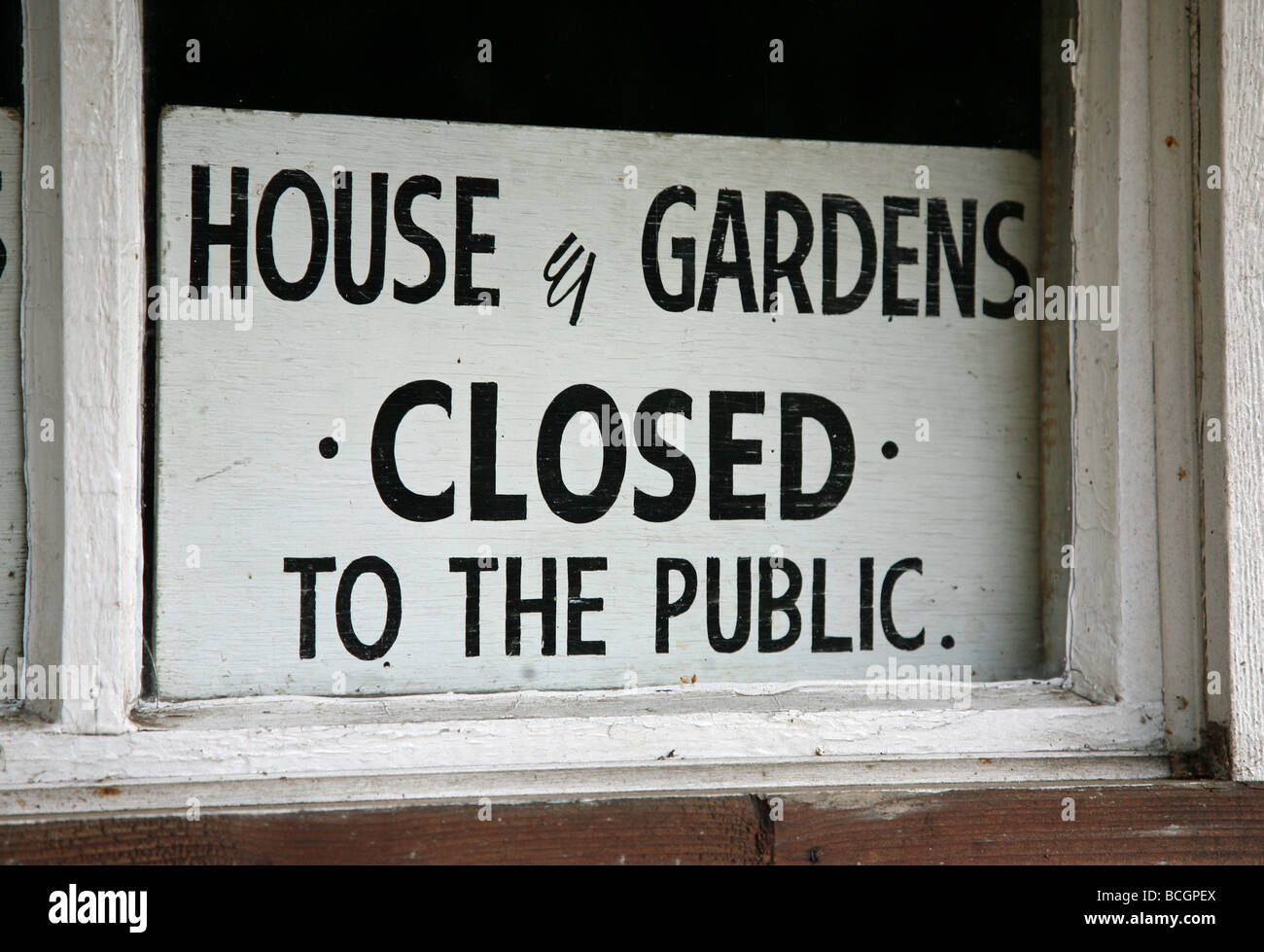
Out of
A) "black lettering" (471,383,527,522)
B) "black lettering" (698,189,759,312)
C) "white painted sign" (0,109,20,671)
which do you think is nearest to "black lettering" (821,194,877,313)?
"black lettering" (698,189,759,312)

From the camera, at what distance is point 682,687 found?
124 centimetres

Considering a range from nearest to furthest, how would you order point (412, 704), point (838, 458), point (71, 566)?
point (71, 566)
point (412, 704)
point (838, 458)

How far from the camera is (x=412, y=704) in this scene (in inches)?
46.5

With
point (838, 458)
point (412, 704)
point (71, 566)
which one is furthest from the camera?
point (838, 458)

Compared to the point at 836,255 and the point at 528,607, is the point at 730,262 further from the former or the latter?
the point at 528,607

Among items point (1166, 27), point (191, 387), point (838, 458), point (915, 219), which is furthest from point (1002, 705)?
point (191, 387)

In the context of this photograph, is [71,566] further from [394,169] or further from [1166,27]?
[1166,27]

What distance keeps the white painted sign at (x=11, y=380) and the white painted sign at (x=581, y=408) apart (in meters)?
0.16

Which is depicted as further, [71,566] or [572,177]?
[572,177]

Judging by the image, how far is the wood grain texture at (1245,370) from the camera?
115cm

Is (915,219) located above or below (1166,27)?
below

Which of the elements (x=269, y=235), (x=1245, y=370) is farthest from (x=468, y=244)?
(x=1245, y=370)
